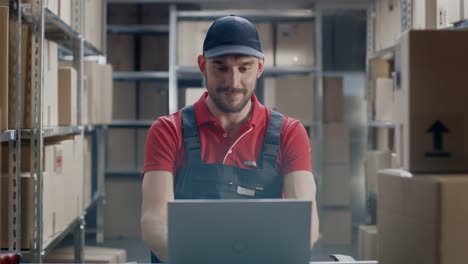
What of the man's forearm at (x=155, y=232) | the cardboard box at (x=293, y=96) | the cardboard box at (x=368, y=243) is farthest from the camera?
the cardboard box at (x=293, y=96)

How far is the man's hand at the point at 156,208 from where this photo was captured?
6.55 feet

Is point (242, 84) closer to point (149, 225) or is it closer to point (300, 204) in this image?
point (149, 225)

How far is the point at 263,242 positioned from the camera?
140 cm

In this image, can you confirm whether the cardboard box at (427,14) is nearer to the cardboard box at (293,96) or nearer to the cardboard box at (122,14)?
the cardboard box at (293,96)

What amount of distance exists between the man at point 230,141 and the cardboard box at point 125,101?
2923 mm

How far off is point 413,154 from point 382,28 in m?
3.10

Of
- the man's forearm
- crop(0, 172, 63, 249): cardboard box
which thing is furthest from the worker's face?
crop(0, 172, 63, 249): cardboard box

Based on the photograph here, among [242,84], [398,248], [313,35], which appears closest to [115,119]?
[313,35]

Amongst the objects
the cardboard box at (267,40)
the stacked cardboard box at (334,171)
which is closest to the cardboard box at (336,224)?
the stacked cardboard box at (334,171)

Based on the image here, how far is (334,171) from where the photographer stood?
5.20m

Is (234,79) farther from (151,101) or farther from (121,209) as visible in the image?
(121,209)

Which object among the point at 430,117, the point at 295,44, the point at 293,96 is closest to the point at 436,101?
the point at 430,117

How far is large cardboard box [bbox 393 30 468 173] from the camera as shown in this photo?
1457mm

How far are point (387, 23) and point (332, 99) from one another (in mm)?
1044
